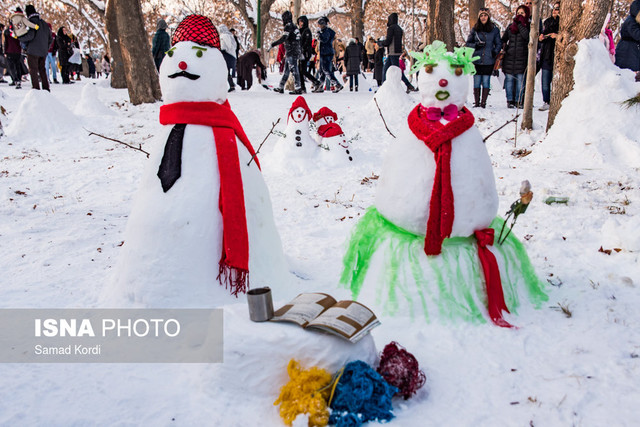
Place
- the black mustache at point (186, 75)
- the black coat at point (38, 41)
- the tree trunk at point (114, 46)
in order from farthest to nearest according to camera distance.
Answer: the tree trunk at point (114, 46), the black coat at point (38, 41), the black mustache at point (186, 75)

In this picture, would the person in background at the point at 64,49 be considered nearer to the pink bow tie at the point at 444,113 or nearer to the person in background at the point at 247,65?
the person in background at the point at 247,65

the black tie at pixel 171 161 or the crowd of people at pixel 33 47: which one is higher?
the crowd of people at pixel 33 47

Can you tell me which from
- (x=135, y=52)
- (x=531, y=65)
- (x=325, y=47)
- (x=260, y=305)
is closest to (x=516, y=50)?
(x=531, y=65)

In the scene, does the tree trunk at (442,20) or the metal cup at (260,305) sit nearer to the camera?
the metal cup at (260,305)

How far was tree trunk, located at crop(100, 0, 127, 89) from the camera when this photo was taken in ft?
39.2

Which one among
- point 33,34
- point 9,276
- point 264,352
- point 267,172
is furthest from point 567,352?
point 33,34

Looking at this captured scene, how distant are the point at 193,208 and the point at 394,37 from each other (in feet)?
31.0

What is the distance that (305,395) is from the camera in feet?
5.86

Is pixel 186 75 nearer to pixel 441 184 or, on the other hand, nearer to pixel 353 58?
pixel 441 184

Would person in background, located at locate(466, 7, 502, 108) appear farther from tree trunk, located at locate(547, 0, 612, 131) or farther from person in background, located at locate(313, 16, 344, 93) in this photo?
person in background, located at locate(313, 16, 344, 93)

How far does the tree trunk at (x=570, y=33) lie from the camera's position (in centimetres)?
588

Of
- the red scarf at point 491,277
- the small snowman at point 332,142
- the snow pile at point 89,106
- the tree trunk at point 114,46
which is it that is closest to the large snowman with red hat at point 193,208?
the red scarf at point 491,277

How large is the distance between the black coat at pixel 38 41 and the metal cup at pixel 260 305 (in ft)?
35.0

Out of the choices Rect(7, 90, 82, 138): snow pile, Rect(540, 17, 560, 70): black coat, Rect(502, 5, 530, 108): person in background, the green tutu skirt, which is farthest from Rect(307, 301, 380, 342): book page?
Rect(540, 17, 560, 70): black coat
